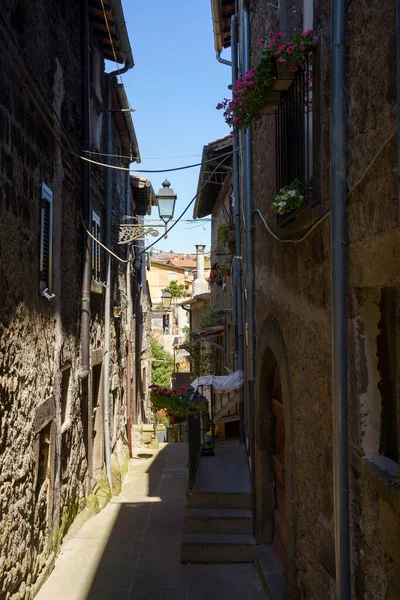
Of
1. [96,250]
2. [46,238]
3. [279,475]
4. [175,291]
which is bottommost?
[279,475]

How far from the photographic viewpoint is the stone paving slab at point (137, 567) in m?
6.68

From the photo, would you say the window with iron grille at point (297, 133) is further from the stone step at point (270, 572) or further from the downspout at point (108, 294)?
the downspout at point (108, 294)

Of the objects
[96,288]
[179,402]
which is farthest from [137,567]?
[96,288]

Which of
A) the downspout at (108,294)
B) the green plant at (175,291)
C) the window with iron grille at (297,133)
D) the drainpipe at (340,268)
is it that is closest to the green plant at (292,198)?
the window with iron grille at (297,133)

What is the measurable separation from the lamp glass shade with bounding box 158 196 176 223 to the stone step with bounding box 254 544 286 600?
5466 mm

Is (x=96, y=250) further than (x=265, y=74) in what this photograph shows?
Yes

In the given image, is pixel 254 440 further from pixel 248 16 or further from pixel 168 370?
pixel 168 370

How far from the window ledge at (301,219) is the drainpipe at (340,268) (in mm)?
433

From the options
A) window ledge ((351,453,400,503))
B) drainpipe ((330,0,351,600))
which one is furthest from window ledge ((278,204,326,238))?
window ledge ((351,453,400,503))

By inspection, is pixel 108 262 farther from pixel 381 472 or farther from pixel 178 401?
pixel 381 472

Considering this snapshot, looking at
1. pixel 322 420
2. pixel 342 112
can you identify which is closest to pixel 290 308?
pixel 322 420

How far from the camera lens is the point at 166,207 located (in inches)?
409

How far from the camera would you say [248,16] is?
8539 millimetres

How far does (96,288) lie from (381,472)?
7631 mm
